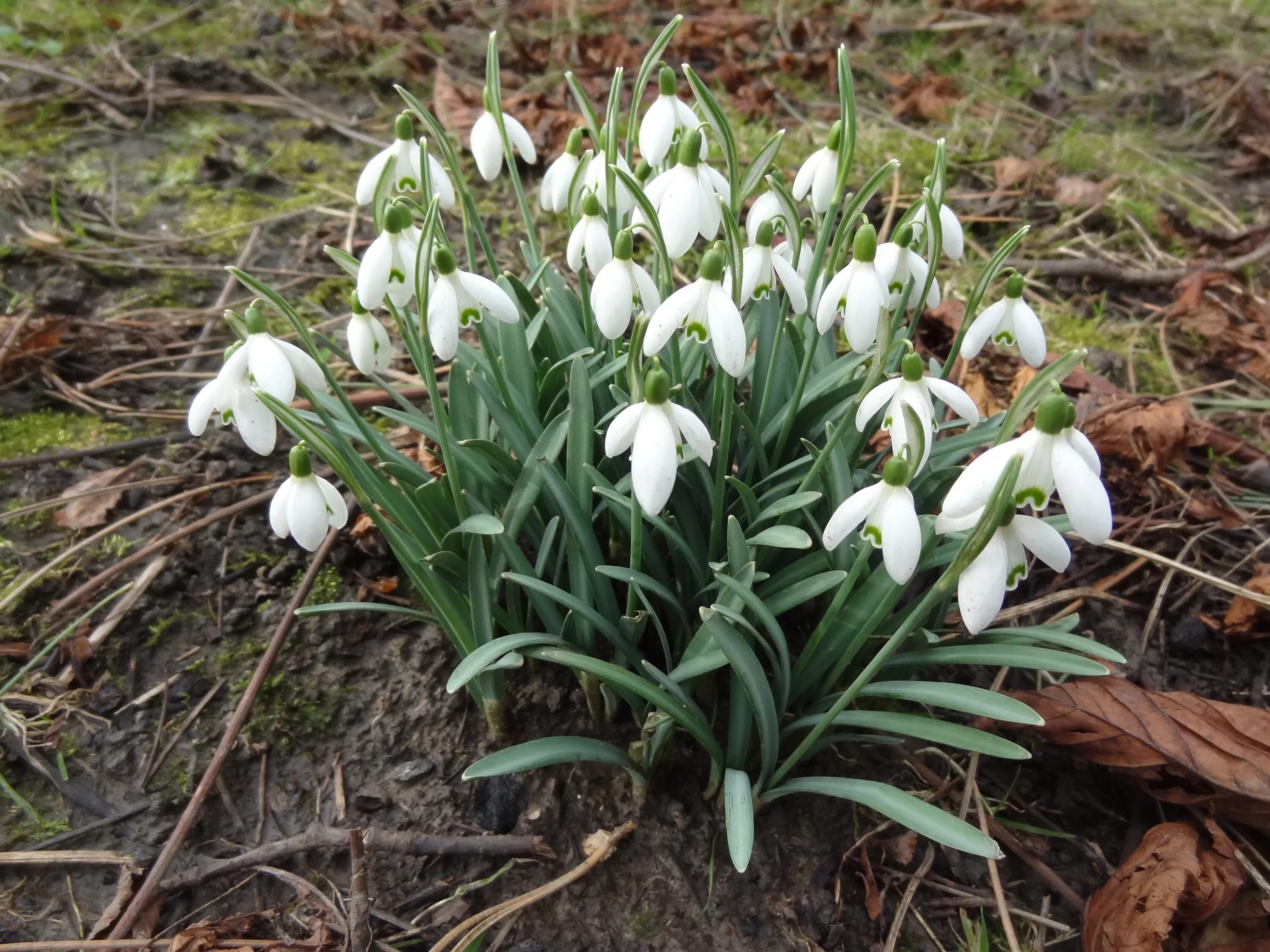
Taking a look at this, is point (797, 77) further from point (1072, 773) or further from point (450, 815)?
point (450, 815)

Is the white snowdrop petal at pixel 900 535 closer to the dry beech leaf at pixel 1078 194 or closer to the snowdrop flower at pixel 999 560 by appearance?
the snowdrop flower at pixel 999 560

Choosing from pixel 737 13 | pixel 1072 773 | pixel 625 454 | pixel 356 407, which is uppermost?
pixel 737 13

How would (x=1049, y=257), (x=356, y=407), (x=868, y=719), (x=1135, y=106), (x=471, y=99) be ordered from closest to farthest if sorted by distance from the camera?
(x=868, y=719) → (x=356, y=407) → (x=1049, y=257) → (x=471, y=99) → (x=1135, y=106)

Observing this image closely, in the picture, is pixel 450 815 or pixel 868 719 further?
pixel 450 815

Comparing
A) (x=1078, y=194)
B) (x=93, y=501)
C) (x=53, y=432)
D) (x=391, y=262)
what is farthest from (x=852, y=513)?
(x=1078, y=194)

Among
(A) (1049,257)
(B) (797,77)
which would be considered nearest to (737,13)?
(B) (797,77)

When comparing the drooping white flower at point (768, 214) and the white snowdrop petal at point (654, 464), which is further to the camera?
the drooping white flower at point (768, 214)

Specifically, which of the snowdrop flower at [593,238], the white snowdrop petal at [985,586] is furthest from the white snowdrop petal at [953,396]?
the snowdrop flower at [593,238]
